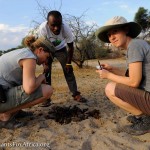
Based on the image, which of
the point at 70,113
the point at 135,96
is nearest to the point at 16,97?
the point at 70,113

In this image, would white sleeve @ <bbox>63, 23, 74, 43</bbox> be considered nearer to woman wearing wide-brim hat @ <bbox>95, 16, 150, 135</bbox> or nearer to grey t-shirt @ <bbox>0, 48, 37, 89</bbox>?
woman wearing wide-brim hat @ <bbox>95, 16, 150, 135</bbox>

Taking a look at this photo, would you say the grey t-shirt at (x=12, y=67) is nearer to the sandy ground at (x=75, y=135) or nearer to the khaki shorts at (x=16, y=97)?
the khaki shorts at (x=16, y=97)

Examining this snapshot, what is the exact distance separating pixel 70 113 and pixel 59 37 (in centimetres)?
131

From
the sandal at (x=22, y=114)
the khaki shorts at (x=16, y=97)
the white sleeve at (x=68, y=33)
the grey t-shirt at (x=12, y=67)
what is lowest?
the sandal at (x=22, y=114)

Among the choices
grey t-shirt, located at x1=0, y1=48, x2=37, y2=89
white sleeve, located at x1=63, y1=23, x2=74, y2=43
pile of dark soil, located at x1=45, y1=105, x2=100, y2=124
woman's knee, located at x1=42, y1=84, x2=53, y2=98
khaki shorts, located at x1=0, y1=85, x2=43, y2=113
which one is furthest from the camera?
white sleeve, located at x1=63, y1=23, x2=74, y2=43

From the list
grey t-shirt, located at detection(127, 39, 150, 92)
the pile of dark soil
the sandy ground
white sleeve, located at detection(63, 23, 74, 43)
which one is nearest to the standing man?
white sleeve, located at detection(63, 23, 74, 43)

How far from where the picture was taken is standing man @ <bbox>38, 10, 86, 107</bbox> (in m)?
5.23

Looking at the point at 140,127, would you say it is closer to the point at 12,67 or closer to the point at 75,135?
the point at 75,135

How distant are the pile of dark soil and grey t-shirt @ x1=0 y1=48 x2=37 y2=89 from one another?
79 centimetres

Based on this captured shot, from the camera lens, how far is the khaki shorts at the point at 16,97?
4242mm

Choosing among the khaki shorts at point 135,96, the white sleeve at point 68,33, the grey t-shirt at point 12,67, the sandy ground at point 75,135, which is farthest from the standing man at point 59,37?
the khaki shorts at point 135,96

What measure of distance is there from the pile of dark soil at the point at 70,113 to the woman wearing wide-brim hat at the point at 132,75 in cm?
→ 68

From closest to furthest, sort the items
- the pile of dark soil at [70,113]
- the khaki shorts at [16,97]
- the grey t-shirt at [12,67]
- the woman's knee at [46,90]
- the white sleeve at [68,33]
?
the grey t-shirt at [12,67]
the khaki shorts at [16,97]
the woman's knee at [46,90]
the pile of dark soil at [70,113]
the white sleeve at [68,33]

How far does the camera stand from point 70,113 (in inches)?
193
